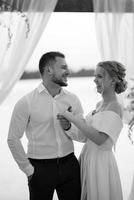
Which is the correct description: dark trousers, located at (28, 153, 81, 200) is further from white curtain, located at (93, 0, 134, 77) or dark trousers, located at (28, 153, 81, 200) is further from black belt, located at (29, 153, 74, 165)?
white curtain, located at (93, 0, 134, 77)

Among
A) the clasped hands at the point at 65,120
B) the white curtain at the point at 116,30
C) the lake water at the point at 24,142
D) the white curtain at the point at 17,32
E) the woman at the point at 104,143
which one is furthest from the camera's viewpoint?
the lake water at the point at 24,142

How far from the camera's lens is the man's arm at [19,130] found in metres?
2.25

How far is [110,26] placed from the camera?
3.33 m

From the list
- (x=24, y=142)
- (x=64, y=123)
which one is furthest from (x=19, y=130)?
(x=24, y=142)

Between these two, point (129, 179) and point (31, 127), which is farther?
point (129, 179)

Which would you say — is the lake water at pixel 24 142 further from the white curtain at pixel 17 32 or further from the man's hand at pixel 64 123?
the man's hand at pixel 64 123

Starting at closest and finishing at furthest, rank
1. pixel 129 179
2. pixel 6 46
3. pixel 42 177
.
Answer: pixel 42 177 → pixel 6 46 → pixel 129 179

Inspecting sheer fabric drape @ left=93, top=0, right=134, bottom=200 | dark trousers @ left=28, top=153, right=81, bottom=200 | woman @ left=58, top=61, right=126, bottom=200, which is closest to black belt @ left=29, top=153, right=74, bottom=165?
dark trousers @ left=28, top=153, right=81, bottom=200

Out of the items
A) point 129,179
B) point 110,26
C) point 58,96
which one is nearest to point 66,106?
point 58,96

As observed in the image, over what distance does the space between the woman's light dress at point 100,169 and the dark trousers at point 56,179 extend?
0.06m

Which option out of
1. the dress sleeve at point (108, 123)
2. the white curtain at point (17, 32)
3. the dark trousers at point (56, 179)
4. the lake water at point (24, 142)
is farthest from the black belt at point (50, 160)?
the lake water at point (24, 142)

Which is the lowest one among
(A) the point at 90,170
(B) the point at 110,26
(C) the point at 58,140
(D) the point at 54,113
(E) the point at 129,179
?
(E) the point at 129,179

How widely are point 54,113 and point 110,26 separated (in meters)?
1.37

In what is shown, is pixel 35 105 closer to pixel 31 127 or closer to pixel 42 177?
pixel 31 127
